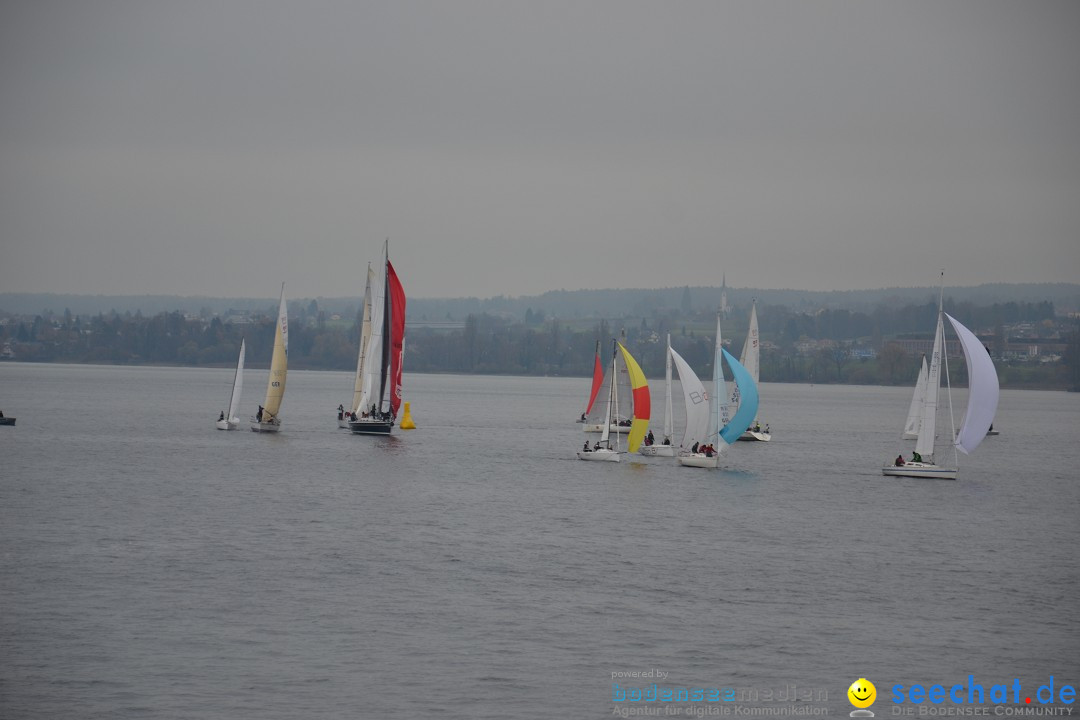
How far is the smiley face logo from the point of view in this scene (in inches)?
940

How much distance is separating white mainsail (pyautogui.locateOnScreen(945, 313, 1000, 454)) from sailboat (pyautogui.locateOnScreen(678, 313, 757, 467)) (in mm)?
10230

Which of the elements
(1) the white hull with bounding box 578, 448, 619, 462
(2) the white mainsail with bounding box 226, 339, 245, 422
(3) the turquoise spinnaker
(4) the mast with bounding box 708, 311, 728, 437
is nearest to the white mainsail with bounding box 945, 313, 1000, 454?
(3) the turquoise spinnaker

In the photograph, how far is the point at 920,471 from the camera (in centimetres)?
6253

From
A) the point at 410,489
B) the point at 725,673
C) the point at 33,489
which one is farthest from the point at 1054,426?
the point at 725,673

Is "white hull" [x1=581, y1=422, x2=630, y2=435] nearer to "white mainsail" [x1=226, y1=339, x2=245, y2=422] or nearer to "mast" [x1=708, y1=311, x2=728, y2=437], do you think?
"mast" [x1=708, y1=311, x2=728, y2=437]

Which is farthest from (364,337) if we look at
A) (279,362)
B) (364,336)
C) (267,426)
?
(267,426)

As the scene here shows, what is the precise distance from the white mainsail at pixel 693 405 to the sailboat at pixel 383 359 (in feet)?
52.7

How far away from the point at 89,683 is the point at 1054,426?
131544 mm

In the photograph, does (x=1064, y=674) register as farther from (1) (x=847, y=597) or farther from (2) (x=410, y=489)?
(2) (x=410, y=489)

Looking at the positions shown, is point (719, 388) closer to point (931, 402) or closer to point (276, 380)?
point (931, 402)

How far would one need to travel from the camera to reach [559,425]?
112 m

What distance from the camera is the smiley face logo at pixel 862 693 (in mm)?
23883

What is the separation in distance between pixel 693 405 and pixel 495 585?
32.5 meters

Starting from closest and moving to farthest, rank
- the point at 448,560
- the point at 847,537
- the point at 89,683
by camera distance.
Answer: the point at 89,683 < the point at 448,560 < the point at 847,537
